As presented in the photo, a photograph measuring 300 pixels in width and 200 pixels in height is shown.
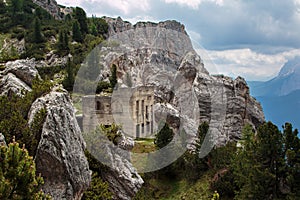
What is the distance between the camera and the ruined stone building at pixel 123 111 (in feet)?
104

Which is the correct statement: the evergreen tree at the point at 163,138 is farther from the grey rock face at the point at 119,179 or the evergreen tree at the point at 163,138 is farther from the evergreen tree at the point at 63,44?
the evergreen tree at the point at 63,44

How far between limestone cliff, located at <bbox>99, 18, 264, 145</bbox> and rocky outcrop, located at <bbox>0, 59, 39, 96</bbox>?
20.6 meters

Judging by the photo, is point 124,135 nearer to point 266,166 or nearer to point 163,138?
point 163,138

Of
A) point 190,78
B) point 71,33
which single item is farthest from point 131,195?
point 71,33

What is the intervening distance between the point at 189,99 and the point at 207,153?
2041 centimetres

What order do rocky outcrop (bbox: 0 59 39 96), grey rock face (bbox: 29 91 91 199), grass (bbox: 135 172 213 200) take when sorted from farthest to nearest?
grass (bbox: 135 172 213 200), rocky outcrop (bbox: 0 59 39 96), grey rock face (bbox: 29 91 91 199)

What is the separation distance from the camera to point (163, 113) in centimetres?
4247

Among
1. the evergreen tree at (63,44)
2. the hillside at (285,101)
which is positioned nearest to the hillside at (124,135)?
the evergreen tree at (63,44)

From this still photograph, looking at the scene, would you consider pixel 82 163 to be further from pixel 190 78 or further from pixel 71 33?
pixel 71 33

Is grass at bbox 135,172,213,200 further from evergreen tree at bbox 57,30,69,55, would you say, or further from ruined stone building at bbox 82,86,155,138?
evergreen tree at bbox 57,30,69,55

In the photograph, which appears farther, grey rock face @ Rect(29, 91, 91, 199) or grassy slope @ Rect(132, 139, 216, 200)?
grassy slope @ Rect(132, 139, 216, 200)

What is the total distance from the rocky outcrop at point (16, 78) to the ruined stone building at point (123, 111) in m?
8.55

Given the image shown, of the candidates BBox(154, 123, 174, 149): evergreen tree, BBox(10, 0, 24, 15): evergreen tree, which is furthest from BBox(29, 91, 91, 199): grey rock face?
BBox(10, 0, 24, 15): evergreen tree

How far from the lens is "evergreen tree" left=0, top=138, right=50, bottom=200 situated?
928cm
